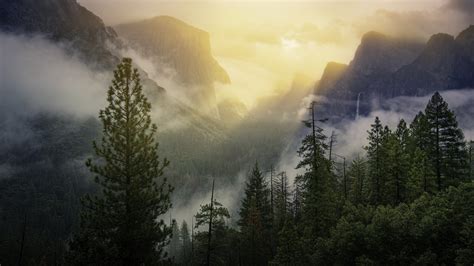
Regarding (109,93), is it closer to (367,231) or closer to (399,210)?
(367,231)

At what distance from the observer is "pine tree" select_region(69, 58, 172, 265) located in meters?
21.5

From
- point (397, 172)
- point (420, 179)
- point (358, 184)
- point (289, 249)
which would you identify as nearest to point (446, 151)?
point (420, 179)

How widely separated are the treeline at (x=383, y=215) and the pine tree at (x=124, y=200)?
4.97 meters

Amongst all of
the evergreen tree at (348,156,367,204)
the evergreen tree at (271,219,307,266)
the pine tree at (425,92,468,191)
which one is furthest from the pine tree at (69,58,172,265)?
the evergreen tree at (348,156,367,204)

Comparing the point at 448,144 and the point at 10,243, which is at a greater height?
the point at 448,144

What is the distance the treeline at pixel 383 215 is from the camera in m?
22.3

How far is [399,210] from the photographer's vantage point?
85.3 feet

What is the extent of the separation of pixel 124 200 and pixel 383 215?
1591 centimetres

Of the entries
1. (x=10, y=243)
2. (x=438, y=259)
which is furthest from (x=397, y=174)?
(x=10, y=243)

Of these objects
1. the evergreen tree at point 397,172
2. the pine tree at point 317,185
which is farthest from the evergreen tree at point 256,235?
the evergreen tree at point 397,172

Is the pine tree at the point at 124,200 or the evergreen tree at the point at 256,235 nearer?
the pine tree at the point at 124,200

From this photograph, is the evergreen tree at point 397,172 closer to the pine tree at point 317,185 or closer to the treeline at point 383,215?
the treeline at point 383,215

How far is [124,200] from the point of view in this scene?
2269 cm

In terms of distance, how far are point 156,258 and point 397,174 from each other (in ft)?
78.9
